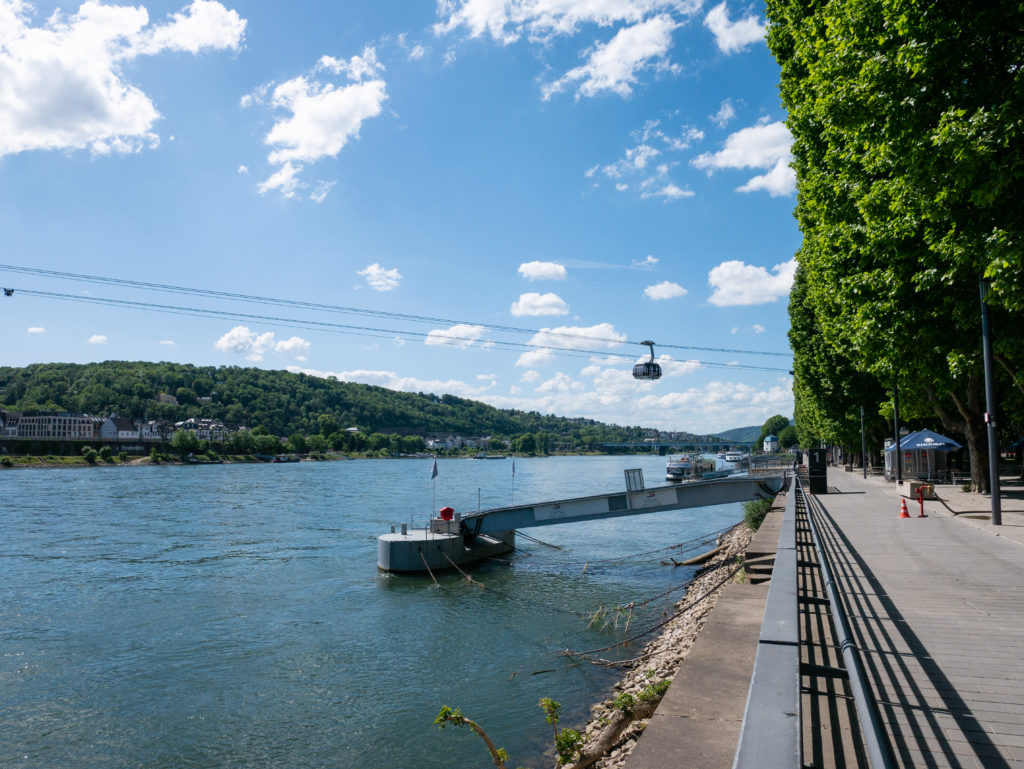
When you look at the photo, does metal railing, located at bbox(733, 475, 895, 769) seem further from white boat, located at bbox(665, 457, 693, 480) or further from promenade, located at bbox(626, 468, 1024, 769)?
white boat, located at bbox(665, 457, 693, 480)

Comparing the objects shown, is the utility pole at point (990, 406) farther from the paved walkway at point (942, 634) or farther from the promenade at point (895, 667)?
the promenade at point (895, 667)

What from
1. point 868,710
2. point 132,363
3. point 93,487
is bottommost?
point 93,487

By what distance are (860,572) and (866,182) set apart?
8.64 meters

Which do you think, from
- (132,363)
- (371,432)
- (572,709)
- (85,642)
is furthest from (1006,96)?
(132,363)

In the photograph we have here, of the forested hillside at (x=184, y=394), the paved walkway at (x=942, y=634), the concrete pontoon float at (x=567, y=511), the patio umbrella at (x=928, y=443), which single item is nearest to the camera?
the paved walkway at (x=942, y=634)

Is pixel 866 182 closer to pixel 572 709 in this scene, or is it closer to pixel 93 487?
pixel 572 709

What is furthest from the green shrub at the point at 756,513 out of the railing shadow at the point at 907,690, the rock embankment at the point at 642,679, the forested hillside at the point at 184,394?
the forested hillside at the point at 184,394

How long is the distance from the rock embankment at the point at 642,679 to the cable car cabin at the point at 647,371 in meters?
7.88

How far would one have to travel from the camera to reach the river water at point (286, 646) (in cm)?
1149

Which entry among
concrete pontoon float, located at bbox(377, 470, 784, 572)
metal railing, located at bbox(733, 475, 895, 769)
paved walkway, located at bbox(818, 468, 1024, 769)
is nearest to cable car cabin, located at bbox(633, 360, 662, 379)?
concrete pontoon float, located at bbox(377, 470, 784, 572)

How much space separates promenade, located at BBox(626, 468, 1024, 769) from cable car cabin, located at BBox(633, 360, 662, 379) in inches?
536

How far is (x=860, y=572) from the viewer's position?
10.5 meters

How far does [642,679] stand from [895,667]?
5.79 metres

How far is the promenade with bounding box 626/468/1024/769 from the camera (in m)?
4.48
